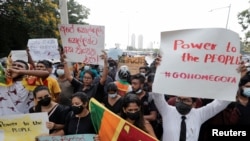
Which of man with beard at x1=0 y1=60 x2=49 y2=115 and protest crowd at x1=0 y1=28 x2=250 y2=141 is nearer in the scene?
protest crowd at x1=0 y1=28 x2=250 y2=141

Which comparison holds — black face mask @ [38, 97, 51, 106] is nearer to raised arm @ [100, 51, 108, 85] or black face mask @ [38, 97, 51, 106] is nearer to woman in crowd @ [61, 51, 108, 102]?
woman in crowd @ [61, 51, 108, 102]

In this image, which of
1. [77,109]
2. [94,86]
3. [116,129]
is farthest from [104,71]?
[116,129]

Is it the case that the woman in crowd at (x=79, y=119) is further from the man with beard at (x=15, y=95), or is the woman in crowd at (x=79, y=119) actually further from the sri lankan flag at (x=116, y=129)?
the man with beard at (x=15, y=95)

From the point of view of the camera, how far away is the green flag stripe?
3508mm

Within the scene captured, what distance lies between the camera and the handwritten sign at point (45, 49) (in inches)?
292

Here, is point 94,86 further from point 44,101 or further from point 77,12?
point 77,12

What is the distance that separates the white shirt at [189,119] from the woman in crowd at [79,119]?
75cm

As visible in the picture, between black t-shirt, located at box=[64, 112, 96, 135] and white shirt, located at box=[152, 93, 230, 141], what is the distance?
29.6 inches

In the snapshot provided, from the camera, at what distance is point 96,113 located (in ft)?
11.6

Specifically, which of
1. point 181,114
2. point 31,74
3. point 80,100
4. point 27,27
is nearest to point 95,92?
point 31,74

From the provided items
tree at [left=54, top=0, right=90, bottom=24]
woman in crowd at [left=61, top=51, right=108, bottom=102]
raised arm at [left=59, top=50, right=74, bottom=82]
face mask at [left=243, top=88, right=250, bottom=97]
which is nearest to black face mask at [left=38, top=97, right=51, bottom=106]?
woman in crowd at [left=61, top=51, right=108, bottom=102]

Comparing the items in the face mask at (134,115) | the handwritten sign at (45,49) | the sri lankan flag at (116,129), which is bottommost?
the sri lankan flag at (116,129)

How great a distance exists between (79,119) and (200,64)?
52.2 inches

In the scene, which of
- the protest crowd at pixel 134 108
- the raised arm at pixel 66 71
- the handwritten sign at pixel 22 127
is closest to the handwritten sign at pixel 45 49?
the raised arm at pixel 66 71
